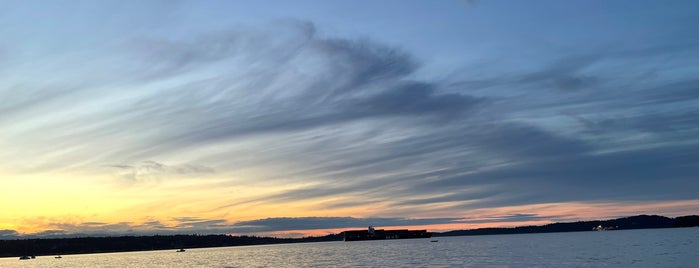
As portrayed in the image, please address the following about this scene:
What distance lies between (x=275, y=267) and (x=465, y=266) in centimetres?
4312

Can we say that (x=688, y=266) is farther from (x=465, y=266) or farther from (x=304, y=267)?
(x=304, y=267)

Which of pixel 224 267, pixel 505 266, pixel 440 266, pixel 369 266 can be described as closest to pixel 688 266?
pixel 505 266

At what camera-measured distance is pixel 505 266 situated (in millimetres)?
115375

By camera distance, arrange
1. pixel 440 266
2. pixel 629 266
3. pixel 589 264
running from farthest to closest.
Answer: pixel 440 266, pixel 589 264, pixel 629 266

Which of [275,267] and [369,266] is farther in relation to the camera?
[275,267]

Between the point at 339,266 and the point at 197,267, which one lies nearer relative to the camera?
the point at 339,266

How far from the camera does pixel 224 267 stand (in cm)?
14775

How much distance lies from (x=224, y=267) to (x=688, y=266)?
95.8m

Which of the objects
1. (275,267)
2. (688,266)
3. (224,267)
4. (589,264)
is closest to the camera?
(688,266)

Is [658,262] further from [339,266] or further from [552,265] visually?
[339,266]

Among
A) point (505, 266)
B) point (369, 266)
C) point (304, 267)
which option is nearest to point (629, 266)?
point (505, 266)

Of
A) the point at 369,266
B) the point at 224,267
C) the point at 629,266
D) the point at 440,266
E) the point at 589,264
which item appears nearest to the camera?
the point at 629,266

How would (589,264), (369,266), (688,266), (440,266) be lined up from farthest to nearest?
(369,266)
(440,266)
(589,264)
(688,266)

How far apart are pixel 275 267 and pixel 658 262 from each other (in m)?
75.0
